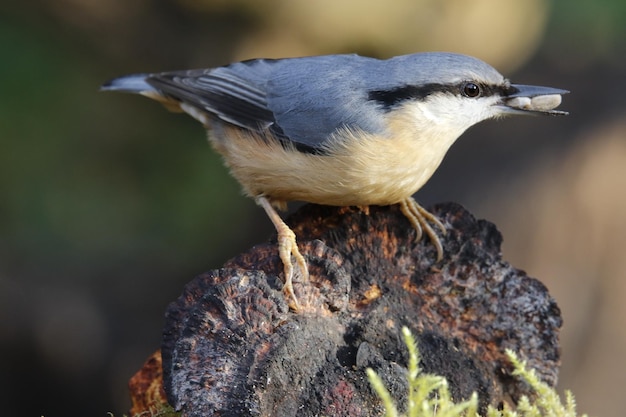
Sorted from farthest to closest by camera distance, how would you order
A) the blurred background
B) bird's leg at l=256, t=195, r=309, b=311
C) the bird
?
1. the blurred background
2. the bird
3. bird's leg at l=256, t=195, r=309, b=311

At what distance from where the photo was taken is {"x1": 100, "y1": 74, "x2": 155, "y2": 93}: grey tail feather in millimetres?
3371

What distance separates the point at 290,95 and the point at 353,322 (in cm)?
92

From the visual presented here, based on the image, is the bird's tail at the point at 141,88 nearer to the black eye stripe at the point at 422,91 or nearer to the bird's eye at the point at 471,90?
the black eye stripe at the point at 422,91

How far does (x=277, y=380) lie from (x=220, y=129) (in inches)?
49.6

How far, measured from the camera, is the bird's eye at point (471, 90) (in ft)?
8.52

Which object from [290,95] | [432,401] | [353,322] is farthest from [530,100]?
[432,401]

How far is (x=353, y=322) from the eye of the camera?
2.19 metres

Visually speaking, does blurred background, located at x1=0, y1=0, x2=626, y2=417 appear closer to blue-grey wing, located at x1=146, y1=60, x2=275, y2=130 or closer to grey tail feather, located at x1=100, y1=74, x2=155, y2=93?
grey tail feather, located at x1=100, y1=74, x2=155, y2=93

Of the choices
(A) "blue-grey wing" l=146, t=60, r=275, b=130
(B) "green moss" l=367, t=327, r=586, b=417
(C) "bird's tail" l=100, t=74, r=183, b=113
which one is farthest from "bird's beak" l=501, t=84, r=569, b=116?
(C) "bird's tail" l=100, t=74, r=183, b=113

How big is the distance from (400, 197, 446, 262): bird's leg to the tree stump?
0.07 ft

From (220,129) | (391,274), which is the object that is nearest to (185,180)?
(220,129)

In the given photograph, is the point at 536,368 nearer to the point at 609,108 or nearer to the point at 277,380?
the point at 277,380

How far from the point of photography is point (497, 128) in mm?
4555

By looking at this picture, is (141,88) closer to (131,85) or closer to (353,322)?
(131,85)
